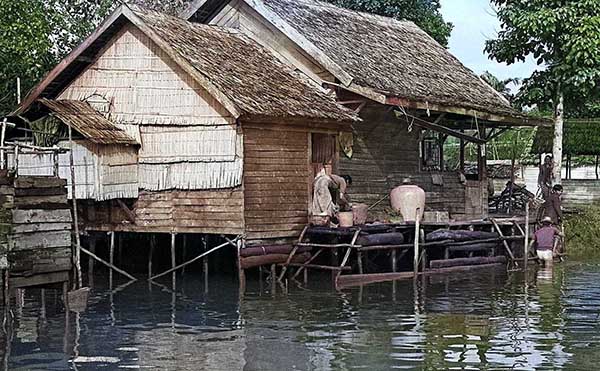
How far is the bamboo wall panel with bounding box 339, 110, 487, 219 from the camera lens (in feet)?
74.9

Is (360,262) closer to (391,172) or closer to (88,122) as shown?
(391,172)

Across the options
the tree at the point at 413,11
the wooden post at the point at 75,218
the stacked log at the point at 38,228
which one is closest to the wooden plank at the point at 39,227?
the stacked log at the point at 38,228

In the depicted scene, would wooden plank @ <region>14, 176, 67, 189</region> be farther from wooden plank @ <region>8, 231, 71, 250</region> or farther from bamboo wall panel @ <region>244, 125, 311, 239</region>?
bamboo wall panel @ <region>244, 125, 311, 239</region>

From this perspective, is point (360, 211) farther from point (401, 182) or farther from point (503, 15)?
point (503, 15)

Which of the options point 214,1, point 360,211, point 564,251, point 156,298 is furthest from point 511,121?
point 156,298

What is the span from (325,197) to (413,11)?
16.2 metres

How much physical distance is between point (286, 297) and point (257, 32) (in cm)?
707

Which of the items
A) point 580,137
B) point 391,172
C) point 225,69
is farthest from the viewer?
point 580,137

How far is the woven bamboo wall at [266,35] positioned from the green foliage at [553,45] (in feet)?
23.2

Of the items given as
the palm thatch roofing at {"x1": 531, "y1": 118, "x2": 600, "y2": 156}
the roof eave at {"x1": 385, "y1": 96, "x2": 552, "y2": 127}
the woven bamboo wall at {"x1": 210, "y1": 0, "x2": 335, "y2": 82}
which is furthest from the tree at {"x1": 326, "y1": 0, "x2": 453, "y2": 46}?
the woven bamboo wall at {"x1": 210, "y1": 0, "x2": 335, "y2": 82}

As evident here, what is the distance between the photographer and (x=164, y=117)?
805 inches

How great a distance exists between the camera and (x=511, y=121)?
24703mm

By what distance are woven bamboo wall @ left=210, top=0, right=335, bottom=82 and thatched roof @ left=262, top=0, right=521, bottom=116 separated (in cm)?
40

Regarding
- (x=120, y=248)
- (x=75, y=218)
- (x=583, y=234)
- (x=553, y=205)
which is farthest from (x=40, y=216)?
(x=583, y=234)
